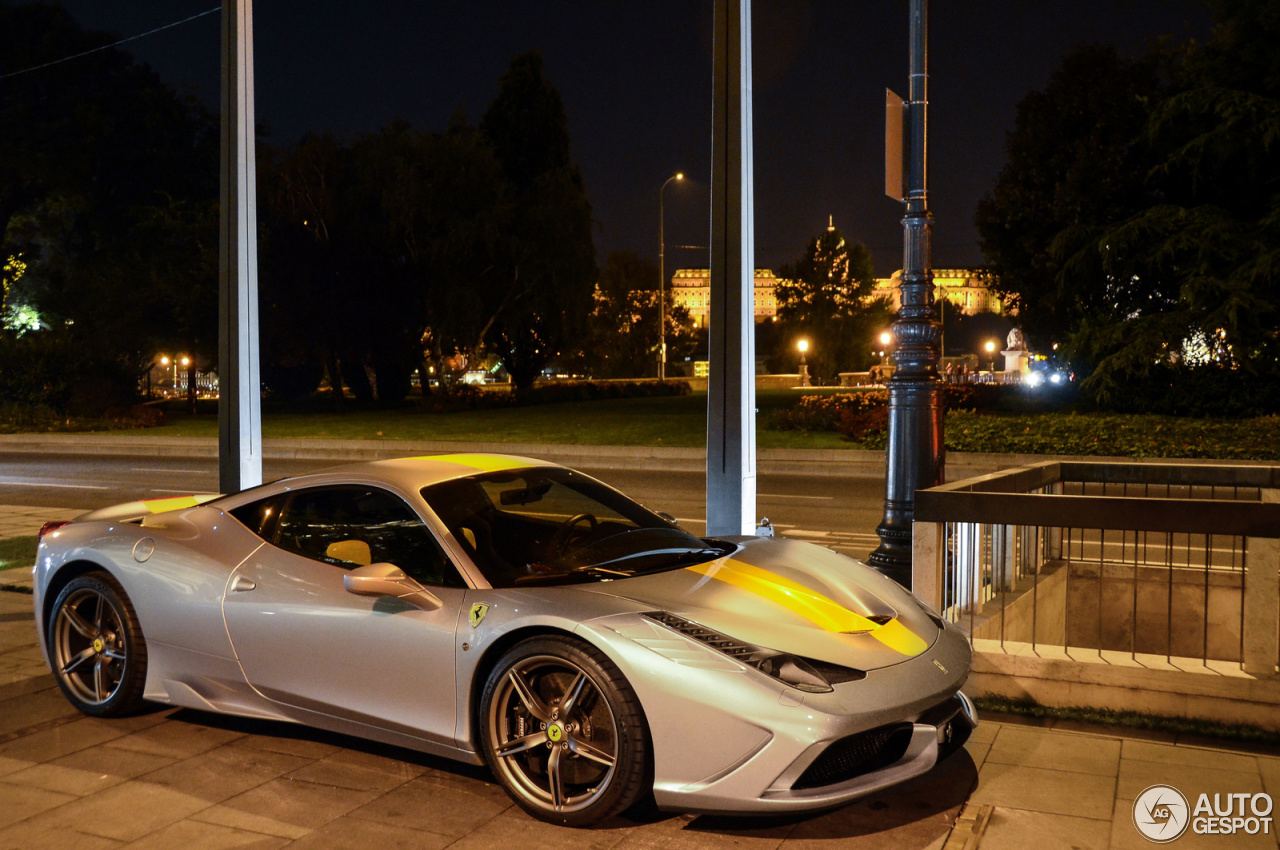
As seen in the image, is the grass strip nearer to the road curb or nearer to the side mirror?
the side mirror

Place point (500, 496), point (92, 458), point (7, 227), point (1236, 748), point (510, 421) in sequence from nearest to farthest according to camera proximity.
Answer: point (1236, 748) → point (500, 496) → point (92, 458) → point (510, 421) → point (7, 227)

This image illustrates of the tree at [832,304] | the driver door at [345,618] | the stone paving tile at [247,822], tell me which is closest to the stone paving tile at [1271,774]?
the driver door at [345,618]

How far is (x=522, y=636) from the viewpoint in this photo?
403cm

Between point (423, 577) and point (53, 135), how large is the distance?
143 feet

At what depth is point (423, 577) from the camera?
4.43m

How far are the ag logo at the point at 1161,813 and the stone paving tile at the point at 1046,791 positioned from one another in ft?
0.35

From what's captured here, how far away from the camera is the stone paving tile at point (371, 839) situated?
3760mm

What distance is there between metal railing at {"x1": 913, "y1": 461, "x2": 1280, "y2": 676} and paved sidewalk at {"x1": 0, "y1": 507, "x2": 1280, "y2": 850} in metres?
0.83

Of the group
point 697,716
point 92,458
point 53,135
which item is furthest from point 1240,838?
point 53,135

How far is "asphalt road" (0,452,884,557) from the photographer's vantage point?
13.2 metres

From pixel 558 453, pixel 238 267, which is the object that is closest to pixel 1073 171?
pixel 558 453

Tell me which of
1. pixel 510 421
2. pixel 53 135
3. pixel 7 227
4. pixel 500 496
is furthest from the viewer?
pixel 7 227

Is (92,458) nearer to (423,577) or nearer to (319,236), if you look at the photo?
(319,236)

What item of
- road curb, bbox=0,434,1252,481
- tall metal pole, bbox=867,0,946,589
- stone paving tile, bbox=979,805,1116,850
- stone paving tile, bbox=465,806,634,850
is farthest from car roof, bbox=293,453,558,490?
road curb, bbox=0,434,1252,481
